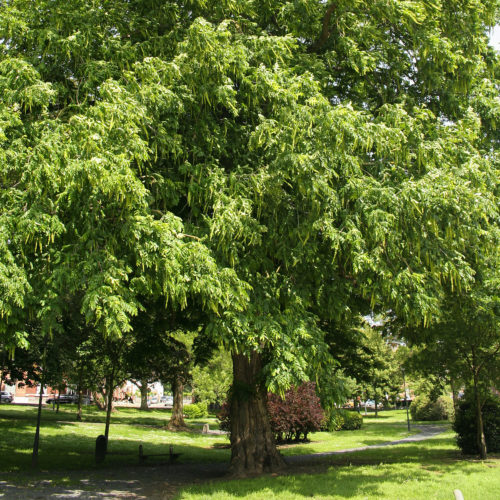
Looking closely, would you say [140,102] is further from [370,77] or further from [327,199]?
[370,77]

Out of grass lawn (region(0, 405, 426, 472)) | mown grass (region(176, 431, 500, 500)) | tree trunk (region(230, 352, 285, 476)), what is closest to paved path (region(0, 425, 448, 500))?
tree trunk (region(230, 352, 285, 476))

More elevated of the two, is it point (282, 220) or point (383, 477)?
point (282, 220)

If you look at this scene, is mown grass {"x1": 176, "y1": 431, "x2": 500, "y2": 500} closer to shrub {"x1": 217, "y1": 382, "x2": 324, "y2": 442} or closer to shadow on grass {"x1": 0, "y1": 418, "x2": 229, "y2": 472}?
shadow on grass {"x1": 0, "y1": 418, "x2": 229, "y2": 472}

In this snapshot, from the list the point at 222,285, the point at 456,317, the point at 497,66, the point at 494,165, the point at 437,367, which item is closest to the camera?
the point at 222,285

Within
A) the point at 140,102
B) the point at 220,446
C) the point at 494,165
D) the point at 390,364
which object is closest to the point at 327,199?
the point at 140,102

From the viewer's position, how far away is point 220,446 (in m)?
22.8

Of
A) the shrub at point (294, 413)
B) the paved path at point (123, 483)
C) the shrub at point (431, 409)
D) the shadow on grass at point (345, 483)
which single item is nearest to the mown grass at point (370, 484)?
the shadow on grass at point (345, 483)

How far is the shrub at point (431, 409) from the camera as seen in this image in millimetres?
40719

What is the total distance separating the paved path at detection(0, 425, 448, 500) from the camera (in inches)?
403

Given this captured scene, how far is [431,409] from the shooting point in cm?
4150

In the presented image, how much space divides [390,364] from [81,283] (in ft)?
140

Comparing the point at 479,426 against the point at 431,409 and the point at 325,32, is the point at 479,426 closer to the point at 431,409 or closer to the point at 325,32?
the point at 325,32

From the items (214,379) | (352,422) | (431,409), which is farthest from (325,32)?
(431,409)

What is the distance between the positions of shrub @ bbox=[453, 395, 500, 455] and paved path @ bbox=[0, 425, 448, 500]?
8233 millimetres
